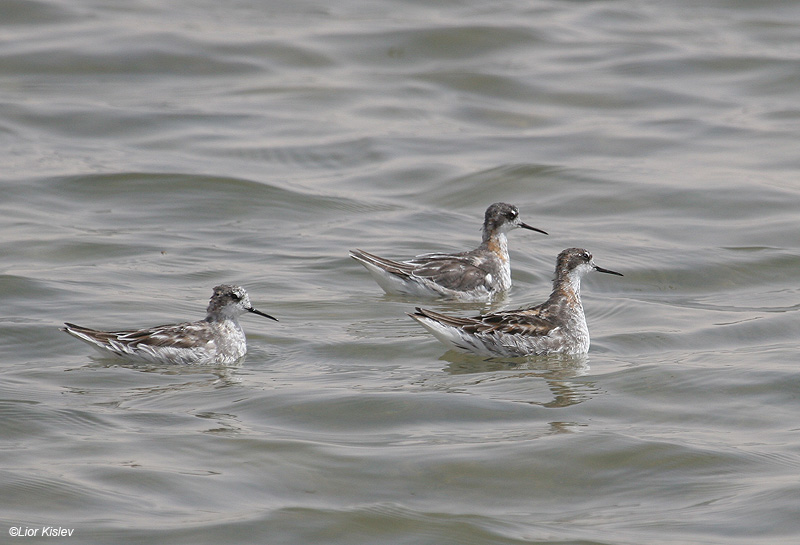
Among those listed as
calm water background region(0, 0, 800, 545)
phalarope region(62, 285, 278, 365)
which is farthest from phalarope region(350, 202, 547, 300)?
phalarope region(62, 285, 278, 365)

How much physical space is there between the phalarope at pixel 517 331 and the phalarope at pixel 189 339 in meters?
1.65

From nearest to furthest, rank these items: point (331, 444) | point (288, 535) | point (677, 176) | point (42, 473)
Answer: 1. point (288, 535)
2. point (42, 473)
3. point (331, 444)
4. point (677, 176)

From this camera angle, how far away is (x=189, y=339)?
1167cm

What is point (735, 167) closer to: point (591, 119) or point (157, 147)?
point (591, 119)

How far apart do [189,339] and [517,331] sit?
121 inches

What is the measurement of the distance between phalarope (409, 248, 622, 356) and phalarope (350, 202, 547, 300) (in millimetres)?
2279

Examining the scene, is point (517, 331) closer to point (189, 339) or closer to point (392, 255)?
point (189, 339)

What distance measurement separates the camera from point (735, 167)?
757 inches

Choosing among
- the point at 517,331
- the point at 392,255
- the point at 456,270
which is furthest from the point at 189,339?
the point at 392,255

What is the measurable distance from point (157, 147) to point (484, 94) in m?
6.33

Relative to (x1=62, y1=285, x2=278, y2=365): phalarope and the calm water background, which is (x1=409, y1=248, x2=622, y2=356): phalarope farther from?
(x1=62, y1=285, x2=278, y2=365): phalarope

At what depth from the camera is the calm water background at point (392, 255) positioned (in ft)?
28.4

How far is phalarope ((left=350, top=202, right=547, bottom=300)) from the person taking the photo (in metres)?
14.3

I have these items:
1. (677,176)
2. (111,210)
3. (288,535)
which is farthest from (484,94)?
(288,535)
